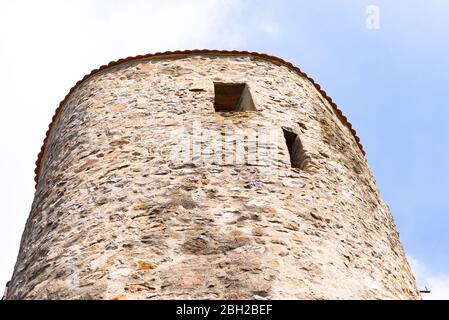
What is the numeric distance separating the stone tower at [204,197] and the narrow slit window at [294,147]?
0.05 feet

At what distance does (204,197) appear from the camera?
5992 mm

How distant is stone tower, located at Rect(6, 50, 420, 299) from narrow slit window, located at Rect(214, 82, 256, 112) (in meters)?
0.02

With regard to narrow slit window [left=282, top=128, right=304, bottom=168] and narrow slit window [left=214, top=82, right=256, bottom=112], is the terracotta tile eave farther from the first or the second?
narrow slit window [left=282, top=128, right=304, bottom=168]

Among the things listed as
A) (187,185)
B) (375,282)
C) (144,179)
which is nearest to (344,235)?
(375,282)

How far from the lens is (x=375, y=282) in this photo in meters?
5.79

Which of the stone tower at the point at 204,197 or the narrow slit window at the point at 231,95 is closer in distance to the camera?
the stone tower at the point at 204,197

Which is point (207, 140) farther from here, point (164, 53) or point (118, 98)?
point (164, 53)

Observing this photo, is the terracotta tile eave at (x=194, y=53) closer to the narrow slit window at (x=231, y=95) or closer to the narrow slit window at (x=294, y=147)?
the narrow slit window at (x=231, y=95)

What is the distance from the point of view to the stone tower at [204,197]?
210 inches

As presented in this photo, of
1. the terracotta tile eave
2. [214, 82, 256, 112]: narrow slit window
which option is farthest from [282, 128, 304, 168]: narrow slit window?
the terracotta tile eave

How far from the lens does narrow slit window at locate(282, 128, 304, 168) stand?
692 centimetres

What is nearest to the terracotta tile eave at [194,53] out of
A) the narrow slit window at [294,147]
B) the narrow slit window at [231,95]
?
the narrow slit window at [231,95]

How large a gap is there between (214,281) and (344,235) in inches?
58.0

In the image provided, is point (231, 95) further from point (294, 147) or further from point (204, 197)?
point (204, 197)
